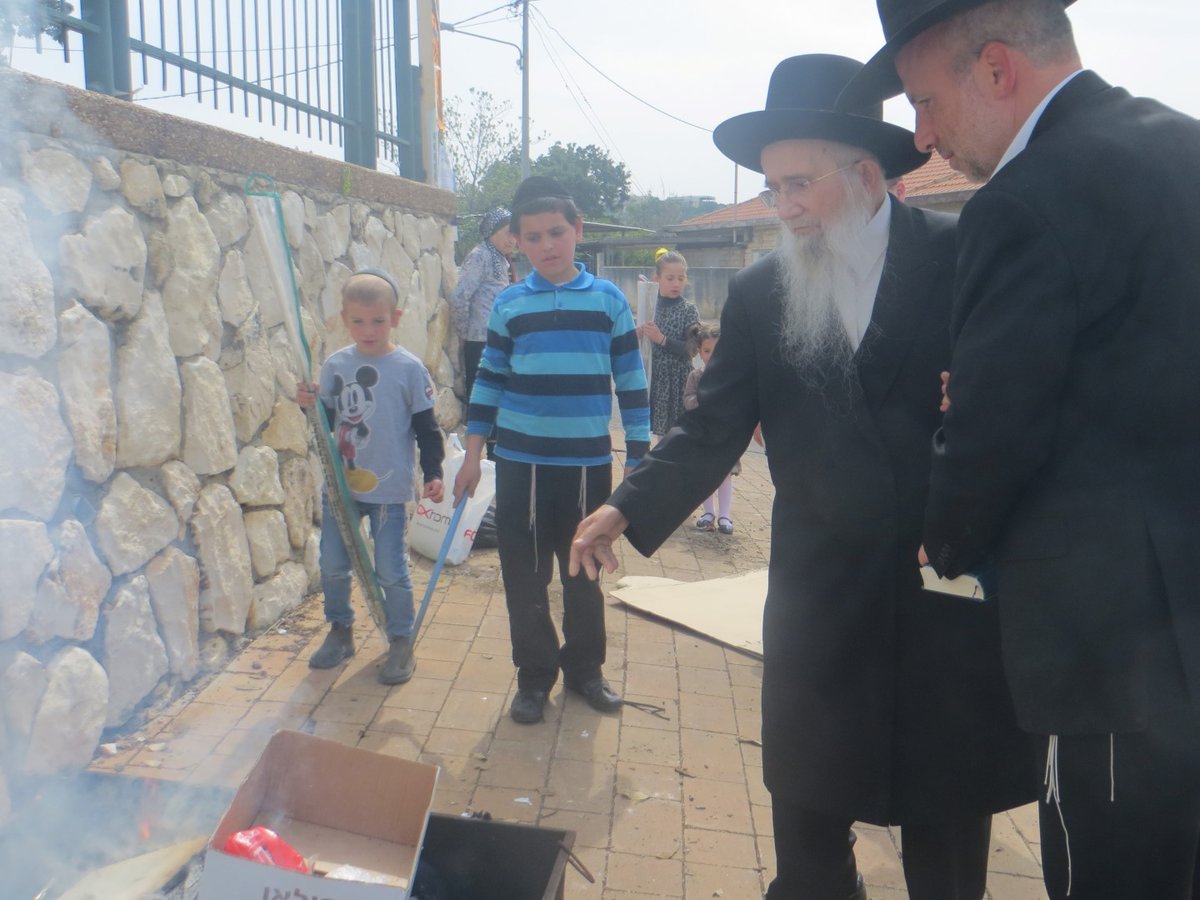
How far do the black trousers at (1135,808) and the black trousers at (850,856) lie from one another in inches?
25.3

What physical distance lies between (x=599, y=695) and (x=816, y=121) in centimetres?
243

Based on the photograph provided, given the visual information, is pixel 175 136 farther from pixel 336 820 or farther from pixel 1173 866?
pixel 1173 866

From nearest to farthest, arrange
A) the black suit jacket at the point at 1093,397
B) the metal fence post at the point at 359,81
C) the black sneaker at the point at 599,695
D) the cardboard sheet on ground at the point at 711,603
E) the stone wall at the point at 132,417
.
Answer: the black suit jacket at the point at 1093,397
the stone wall at the point at 132,417
the black sneaker at the point at 599,695
the cardboard sheet on ground at the point at 711,603
the metal fence post at the point at 359,81

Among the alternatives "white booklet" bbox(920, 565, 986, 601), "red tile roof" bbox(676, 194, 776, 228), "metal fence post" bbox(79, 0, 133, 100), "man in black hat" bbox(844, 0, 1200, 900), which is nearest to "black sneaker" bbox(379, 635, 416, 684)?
"metal fence post" bbox(79, 0, 133, 100)

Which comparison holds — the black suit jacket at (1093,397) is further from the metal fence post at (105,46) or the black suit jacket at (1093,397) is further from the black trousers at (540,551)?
the metal fence post at (105,46)

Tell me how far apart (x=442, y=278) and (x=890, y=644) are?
18.8 feet

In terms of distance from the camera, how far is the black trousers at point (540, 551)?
3785 mm

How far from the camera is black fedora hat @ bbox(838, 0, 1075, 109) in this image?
1.60 metres

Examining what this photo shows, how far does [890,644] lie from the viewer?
213 cm

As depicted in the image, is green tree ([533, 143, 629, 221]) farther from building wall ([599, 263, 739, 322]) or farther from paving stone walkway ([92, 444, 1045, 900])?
paving stone walkway ([92, 444, 1045, 900])

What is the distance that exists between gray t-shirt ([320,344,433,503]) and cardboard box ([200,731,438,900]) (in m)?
1.87

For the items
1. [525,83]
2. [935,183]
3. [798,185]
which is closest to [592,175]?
[525,83]

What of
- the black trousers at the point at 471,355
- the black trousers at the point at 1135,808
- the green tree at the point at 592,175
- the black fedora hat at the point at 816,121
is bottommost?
the black trousers at the point at 1135,808

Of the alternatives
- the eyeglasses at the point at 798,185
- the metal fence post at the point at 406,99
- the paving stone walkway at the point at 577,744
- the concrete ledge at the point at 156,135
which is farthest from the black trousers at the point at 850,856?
the metal fence post at the point at 406,99
